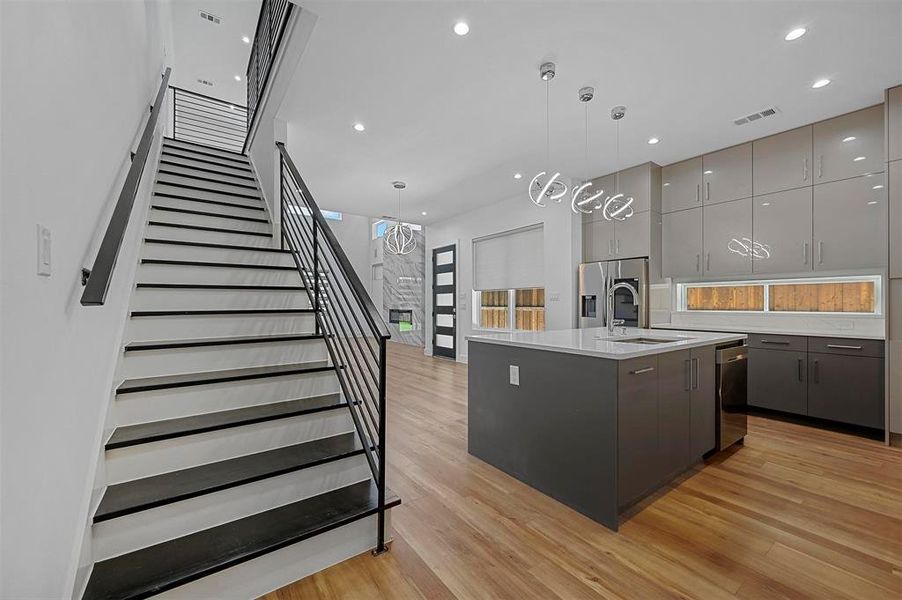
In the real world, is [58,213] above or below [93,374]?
above

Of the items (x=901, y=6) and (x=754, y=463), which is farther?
(x=754, y=463)

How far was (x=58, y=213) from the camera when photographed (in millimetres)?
1169

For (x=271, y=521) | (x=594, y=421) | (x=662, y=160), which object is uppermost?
(x=662, y=160)

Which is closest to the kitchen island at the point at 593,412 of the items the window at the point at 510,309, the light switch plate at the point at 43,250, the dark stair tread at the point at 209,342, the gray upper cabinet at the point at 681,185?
the dark stair tread at the point at 209,342

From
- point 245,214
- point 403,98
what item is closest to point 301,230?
point 245,214

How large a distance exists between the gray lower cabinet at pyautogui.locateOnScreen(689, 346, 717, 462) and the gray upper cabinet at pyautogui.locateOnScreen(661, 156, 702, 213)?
2.68m

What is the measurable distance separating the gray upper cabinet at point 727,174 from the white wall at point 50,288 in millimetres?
5448

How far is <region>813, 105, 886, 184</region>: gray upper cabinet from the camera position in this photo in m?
3.50

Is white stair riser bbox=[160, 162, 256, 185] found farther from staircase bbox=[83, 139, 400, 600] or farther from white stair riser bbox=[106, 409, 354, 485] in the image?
white stair riser bbox=[106, 409, 354, 485]

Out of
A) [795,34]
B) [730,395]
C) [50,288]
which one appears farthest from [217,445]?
[795,34]

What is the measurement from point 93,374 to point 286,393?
916mm

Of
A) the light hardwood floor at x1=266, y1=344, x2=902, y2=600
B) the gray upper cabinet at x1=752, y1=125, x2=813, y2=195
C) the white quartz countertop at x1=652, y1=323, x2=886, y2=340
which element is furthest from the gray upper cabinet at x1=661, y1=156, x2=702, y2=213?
the light hardwood floor at x1=266, y1=344, x2=902, y2=600

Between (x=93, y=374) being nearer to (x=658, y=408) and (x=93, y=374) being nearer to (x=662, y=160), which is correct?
(x=658, y=408)

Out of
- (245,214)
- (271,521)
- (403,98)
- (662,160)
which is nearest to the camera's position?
(271,521)
